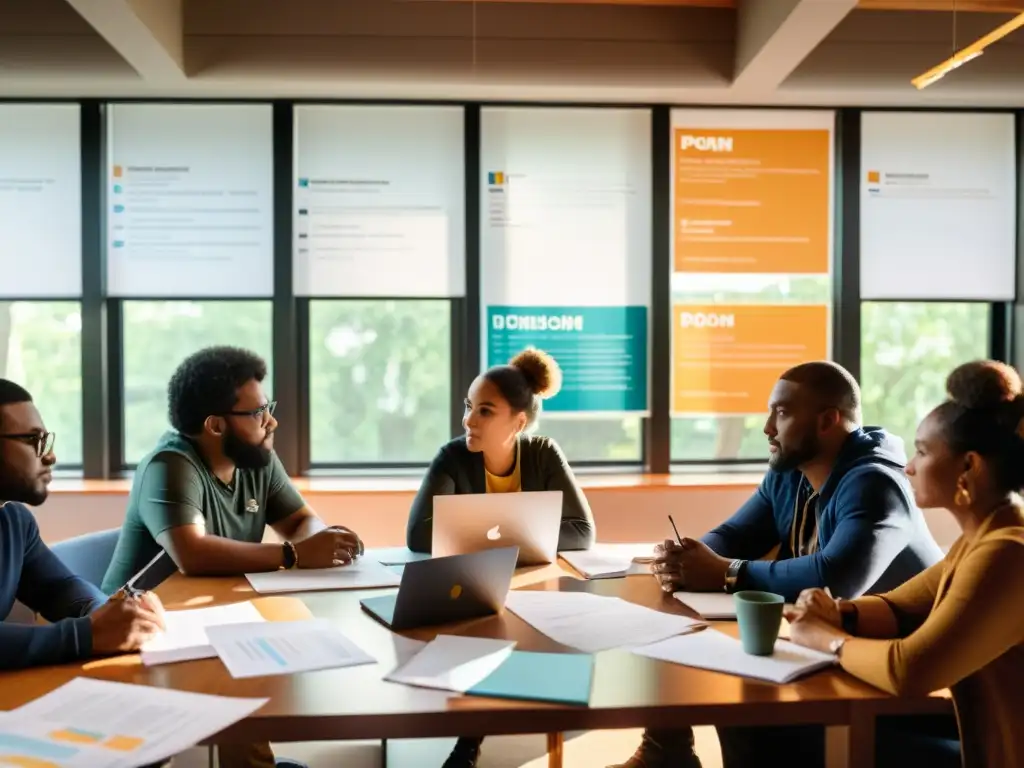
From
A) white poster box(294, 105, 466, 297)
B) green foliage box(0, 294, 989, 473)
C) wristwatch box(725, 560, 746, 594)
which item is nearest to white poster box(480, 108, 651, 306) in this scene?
white poster box(294, 105, 466, 297)

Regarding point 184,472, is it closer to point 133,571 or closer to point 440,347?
point 133,571

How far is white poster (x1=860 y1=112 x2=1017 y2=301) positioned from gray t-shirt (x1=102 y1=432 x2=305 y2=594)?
136 inches

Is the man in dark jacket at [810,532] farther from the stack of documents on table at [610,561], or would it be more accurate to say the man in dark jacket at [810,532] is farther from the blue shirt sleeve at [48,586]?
the blue shirt sleeve at [48,586]

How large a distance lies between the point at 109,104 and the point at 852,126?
3.79 meters

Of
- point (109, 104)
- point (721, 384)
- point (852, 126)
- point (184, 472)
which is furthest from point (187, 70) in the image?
point (852, 126)

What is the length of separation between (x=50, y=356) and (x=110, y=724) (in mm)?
3758

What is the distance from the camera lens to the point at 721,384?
460cm

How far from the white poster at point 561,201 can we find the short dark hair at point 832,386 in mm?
2373

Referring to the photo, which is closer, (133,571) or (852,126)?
(133,571)

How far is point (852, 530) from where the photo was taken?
1917 millimetres

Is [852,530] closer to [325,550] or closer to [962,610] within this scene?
[962,610]

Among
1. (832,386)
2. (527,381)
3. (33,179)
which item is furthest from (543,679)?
(33,179)

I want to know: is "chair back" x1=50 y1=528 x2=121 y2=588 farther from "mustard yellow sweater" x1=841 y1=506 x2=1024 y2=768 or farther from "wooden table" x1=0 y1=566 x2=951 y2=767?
"mustard yellow sweater" x1=841 y1=506 x2=1024 y2=768

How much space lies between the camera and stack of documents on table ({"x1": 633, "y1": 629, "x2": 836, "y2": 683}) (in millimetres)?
1420
